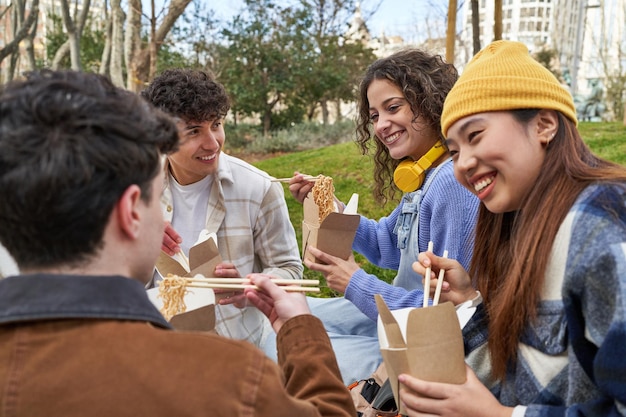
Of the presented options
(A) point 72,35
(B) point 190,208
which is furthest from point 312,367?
(A) point 72,35

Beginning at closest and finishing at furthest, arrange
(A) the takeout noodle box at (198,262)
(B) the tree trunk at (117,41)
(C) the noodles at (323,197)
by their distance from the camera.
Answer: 1. (A) the takeout noodle box at (198,262)
2. (C) the noodles at (323,197)
3. (B) the tree trunk at (117,41)

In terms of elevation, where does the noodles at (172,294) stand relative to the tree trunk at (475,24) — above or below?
below

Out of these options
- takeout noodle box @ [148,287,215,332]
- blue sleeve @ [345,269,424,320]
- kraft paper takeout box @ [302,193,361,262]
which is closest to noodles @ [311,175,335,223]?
kraft paper takeout box @ [302,193,361,262]

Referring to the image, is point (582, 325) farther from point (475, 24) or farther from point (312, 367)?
point (475, 24)

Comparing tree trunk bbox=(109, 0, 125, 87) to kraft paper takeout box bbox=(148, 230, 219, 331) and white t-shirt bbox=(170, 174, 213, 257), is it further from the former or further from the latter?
kraft paper takeout box bbox=(148, 230, 219, 331)

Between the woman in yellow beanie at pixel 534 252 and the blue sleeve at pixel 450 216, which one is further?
the blue sleeve at pixel 450 216

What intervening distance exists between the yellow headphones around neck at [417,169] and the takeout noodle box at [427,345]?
1103mm

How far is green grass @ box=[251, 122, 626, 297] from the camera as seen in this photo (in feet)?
19.7

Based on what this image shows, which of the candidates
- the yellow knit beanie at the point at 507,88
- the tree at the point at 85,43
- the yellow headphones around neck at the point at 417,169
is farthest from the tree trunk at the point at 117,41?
the tree at the point at 85,43

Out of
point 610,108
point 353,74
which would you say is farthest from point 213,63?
point 610,108

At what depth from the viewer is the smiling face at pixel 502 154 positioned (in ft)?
5.05

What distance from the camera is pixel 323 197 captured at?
7.72 ft

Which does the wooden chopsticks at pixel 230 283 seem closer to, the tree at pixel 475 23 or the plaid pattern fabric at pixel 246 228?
the plaid pattern fabric at pixel 246 228

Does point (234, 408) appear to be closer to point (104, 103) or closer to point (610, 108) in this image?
point (104, 103)
